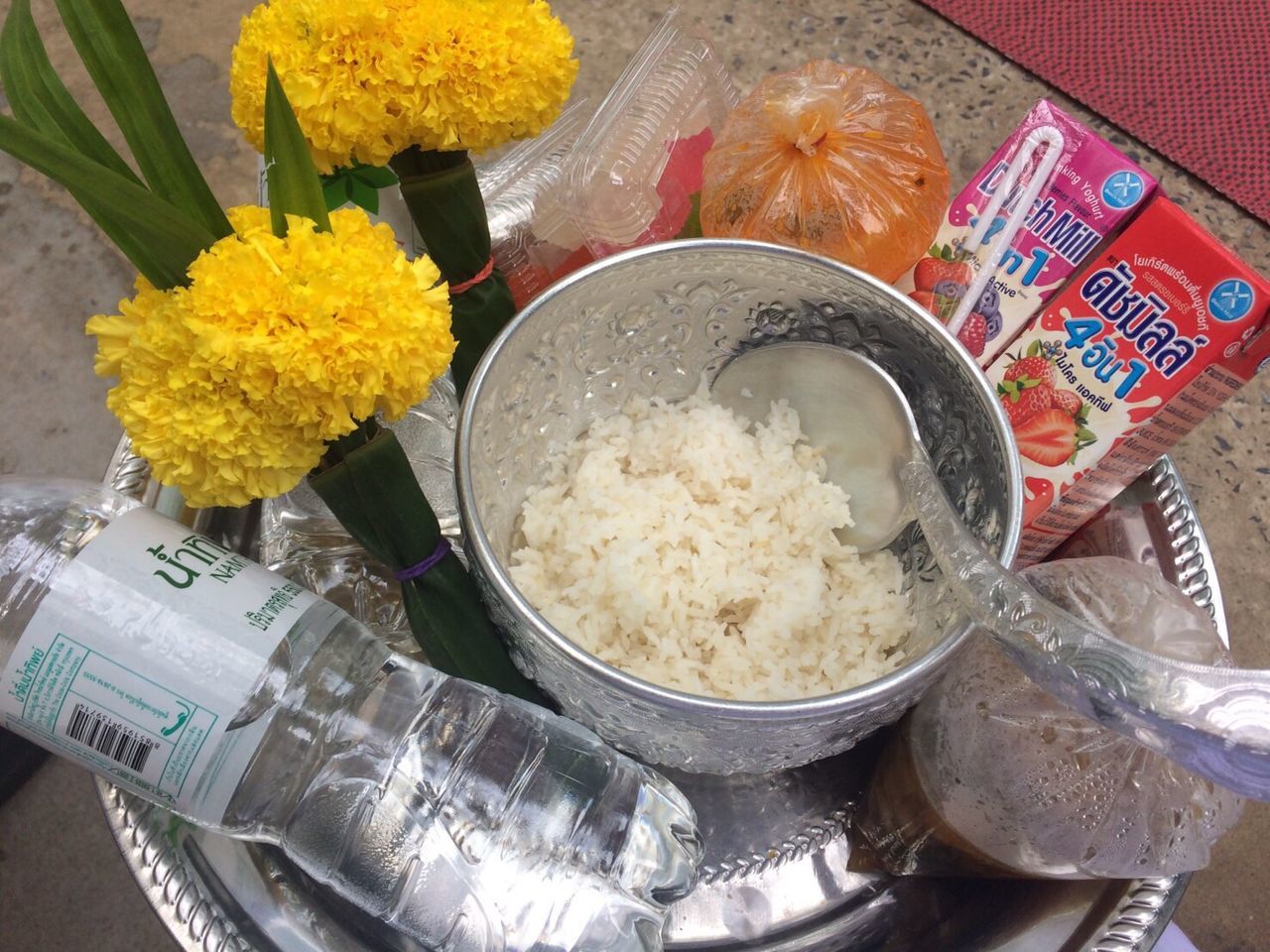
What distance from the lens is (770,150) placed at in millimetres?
667

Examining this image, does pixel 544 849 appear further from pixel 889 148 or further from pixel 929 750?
pixel 889 148

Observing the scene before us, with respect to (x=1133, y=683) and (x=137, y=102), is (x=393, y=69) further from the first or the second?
(x=1133, y=683)

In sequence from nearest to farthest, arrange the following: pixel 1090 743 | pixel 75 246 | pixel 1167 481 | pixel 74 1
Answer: pixel 74 1, pixel 1090 743, pixel 1167 481, pixel 75 246

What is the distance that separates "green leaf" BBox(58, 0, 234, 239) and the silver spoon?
380 millimetres

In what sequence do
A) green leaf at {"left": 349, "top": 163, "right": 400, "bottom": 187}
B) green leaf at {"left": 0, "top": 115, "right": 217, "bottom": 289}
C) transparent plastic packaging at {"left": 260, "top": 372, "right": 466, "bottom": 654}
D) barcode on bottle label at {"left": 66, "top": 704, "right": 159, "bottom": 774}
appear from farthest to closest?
1. transparent plastic packaging at {"left": 260, "top": 372, "right": 466, "bottom": 654}
2. green leaf at {"left": 349, "top": 163, "right": 400, "bottom": 187}
3. barcode on bottle label at {"left": 66, "top": 704, "right": 159, "bottom": 774}
4. green leaf at {"left": 0, "top": 115, "right": 217, "bottom": 289}

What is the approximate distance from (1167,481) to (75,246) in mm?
1267

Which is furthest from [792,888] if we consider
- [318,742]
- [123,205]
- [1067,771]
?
[123,205]

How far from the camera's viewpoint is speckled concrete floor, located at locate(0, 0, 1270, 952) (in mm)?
929

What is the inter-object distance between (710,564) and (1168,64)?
1.01 metres

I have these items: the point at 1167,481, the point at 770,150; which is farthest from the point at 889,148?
the point at 1167,481

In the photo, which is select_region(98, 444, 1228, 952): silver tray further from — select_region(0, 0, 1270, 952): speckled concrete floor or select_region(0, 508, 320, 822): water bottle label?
select_region(0, 0, 1270, 952): speckled concrete floor

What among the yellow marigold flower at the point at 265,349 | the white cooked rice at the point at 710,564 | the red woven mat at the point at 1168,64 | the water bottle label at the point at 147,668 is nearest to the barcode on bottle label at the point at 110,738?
the water bottle label at the point at 147,668

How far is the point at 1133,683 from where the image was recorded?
398 millimetres

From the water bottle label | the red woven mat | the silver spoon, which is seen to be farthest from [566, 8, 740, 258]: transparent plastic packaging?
the red woven mat
